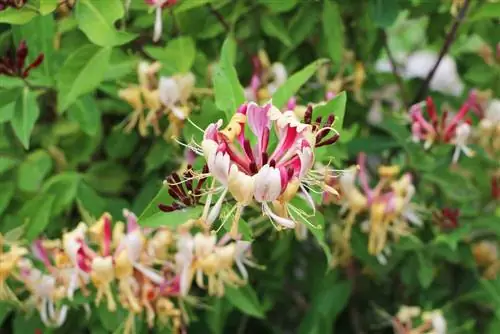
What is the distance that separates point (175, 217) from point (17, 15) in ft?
1.16

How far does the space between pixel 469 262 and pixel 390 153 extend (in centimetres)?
23

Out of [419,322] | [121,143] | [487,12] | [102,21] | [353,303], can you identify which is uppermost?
[102,21]

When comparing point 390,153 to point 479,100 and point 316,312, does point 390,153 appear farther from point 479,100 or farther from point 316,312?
point 316,312

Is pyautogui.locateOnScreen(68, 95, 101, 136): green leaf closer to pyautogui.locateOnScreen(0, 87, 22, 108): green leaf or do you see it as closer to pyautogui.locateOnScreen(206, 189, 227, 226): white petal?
pyautogui.locateOnScreen(0, 87, 22, 108): green leaf

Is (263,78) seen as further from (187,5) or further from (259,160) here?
(259,160)

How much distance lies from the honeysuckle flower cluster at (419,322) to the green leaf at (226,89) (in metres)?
0.55

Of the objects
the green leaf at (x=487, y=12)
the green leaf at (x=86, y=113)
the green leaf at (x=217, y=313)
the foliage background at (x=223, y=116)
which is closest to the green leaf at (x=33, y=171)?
the foliage background at (x=223, y=116)

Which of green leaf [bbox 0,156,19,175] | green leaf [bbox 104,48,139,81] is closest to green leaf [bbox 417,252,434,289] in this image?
green leaf [bbox 104,48,139,81]

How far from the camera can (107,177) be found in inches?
57.7

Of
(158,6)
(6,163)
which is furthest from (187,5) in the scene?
(6,163)

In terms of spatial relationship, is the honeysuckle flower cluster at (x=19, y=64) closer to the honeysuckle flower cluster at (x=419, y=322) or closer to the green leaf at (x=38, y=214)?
the green leaf at (x=38, y=214)

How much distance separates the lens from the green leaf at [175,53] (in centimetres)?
→ 124

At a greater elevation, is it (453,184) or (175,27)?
(175,27)

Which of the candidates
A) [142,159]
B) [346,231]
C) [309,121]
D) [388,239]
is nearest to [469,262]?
[388,239]
